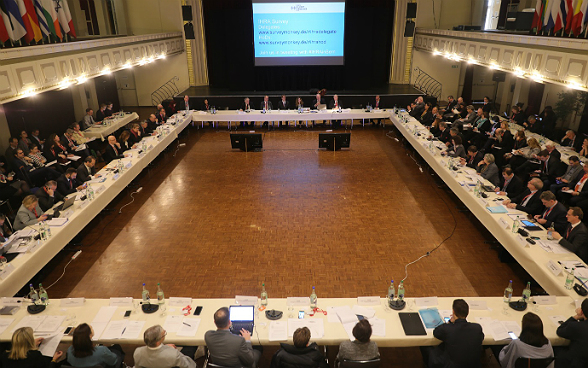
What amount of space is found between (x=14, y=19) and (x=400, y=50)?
15.8 m

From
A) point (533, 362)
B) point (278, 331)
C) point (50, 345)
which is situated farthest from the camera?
point (278, 331)

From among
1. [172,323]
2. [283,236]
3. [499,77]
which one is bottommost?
[283,236]

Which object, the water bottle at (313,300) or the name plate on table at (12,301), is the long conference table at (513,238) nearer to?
the water bottle at (313,300)

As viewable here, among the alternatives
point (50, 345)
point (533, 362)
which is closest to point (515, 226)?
point (533, 362)

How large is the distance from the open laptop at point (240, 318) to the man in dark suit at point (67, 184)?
16.7ft

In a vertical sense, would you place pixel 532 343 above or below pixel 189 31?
below

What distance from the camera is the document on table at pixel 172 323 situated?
13.9 ft

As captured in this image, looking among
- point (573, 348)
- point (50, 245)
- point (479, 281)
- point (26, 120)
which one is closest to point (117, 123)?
point (26, 120)

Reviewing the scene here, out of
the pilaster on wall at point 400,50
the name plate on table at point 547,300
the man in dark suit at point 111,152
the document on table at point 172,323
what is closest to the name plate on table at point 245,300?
the document on table at point 172,323

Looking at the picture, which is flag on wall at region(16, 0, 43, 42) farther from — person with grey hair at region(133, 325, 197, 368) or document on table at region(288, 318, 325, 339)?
document on table at region(288, 318, 325, 339)

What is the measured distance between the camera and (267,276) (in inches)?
247

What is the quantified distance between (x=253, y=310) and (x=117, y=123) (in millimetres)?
10901

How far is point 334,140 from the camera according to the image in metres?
12.4

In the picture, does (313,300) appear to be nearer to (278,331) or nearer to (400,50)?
(278,331)
